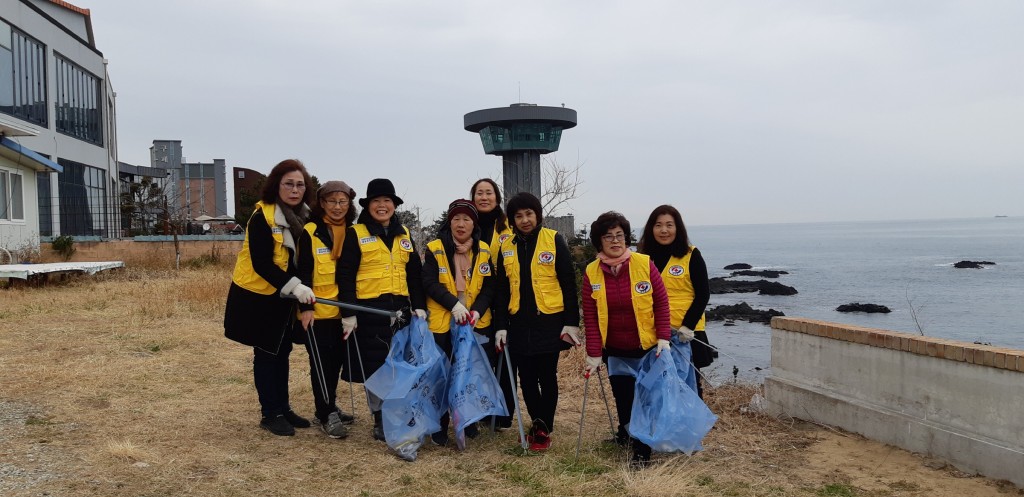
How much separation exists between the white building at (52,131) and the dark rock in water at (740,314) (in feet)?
64.9

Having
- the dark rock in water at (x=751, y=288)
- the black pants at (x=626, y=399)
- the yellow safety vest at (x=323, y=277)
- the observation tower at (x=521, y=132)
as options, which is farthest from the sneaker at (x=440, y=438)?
the observation tower at (x=521, y=132)

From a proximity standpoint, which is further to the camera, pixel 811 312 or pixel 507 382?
pixel 811 312

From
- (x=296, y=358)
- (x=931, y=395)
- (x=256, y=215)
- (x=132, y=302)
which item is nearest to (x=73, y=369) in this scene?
(x=296, y=358)

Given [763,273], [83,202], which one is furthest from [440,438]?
[763,273]

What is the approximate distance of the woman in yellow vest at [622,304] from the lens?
423 cm

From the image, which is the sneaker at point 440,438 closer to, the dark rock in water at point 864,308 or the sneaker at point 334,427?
the sneaker at point 334,427

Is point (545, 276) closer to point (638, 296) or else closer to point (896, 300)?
point (638, 296)

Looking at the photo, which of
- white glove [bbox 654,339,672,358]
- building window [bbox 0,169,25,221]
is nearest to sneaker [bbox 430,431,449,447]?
white glove [bbox 654,339,672,358]

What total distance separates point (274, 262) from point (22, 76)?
69.7ft

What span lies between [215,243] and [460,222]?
1705 centimetres

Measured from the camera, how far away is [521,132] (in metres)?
52.8

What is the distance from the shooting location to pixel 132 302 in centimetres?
1116

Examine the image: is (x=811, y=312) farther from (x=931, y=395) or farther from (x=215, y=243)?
(x=931, y=395)

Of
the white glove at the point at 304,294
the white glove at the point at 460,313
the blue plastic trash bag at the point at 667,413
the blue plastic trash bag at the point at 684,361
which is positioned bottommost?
the blue plastic trash bag at the point at 667,413
